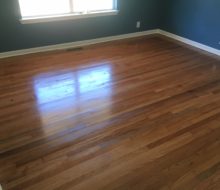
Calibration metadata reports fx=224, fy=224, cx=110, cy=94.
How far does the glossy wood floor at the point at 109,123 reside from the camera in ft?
5.35

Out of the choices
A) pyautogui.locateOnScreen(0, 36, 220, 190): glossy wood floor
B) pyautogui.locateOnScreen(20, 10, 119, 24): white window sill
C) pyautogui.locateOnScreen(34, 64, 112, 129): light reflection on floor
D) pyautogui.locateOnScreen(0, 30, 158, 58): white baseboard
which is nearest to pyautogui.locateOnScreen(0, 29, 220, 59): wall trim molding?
pyautogui.locateOnScreen(0, 30, 158, 58): white baseboard

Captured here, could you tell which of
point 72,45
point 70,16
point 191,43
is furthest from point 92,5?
point 191,43

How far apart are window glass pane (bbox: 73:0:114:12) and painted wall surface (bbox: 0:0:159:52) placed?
0.16 m

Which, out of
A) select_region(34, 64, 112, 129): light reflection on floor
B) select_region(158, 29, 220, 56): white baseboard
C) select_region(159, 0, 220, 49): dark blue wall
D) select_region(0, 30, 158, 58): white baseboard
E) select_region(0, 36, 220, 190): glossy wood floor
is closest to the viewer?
select_region(0, 36, 220, 190): glossy wood floor

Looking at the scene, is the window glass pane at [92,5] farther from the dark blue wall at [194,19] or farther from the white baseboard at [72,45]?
the dark blue wall at [194,19]

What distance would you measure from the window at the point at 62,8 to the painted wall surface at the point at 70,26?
0.11 metres

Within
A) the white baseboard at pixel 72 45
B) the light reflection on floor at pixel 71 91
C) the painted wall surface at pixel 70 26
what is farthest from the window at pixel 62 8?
the light reflection on floor at pixel 71 91

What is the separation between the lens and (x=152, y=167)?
5.59 ft

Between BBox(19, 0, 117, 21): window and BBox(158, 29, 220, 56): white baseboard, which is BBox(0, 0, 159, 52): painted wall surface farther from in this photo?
BBox(158, 29, 220, 56): white baseboard

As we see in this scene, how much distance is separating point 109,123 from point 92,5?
97.8 inches

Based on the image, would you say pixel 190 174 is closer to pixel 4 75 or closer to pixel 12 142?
pixel 12 142

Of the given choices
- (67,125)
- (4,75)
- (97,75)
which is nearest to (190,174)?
(67,125)

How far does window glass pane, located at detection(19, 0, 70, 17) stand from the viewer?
3350 mm

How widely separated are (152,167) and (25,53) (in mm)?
2782
